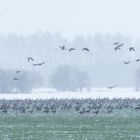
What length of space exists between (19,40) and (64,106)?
470 feet

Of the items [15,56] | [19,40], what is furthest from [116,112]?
[19,40]

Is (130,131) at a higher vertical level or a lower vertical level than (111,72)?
higher

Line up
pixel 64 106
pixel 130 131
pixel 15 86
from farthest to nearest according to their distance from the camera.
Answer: pixel 15 86 → pixel 64 106 → pixel 130 131

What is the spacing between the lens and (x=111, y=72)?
141m

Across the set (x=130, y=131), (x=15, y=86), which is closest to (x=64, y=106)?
(x=130, y=131)

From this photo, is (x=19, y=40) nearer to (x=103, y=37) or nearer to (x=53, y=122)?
(x=103, y=37)

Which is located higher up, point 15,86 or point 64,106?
point 64,106

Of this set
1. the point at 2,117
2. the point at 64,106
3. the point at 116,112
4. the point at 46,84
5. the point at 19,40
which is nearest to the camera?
the point at 2,117

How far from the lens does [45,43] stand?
17788 centimetres

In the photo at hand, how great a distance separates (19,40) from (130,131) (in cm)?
15912

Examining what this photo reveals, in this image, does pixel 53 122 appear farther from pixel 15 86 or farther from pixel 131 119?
pixel 15 86

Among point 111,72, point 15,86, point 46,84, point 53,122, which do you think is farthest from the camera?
point 111,72

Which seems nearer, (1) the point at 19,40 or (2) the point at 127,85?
(2) the point at 127,85

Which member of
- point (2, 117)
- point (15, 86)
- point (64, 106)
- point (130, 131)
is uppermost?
point (130, 131)
